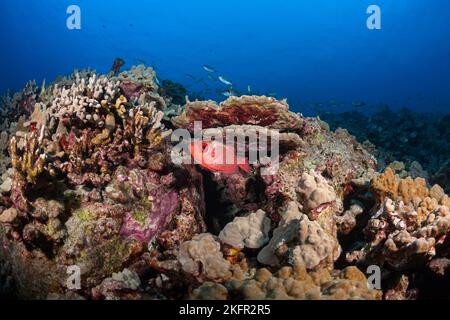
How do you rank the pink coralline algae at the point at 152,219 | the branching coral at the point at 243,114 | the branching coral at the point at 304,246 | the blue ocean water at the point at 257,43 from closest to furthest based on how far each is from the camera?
1. the branching coral at the point at 304,246
2. the pink coralline algae at the point at 152,219
3. the branching coral at the point at 243,114
4. the blue ocean water at the point at 257,43

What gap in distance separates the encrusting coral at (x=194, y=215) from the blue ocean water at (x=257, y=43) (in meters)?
73.3

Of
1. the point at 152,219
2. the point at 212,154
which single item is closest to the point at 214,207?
the point at 152,219

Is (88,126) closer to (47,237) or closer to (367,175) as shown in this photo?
(47,237)

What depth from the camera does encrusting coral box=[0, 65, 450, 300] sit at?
3.04 meters

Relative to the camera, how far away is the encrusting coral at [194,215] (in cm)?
304

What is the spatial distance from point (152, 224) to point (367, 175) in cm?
299

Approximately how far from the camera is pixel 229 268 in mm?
3166

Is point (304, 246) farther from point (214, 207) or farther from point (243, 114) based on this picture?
point (214, 207)

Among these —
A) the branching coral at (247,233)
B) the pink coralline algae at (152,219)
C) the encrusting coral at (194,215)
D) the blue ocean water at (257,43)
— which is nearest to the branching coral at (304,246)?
the encrusting coral at (194,215)

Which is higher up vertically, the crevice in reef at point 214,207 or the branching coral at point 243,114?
the branching coral at point 243,114

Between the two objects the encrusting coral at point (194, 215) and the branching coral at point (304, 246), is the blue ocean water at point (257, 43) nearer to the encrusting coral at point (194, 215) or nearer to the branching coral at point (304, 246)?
the encrusting coral at point (194, 215)

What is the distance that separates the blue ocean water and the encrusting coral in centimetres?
7330

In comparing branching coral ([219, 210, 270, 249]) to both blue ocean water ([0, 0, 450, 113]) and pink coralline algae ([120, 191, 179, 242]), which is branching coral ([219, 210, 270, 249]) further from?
blue ocean water ([0, 0, 450, 113])
